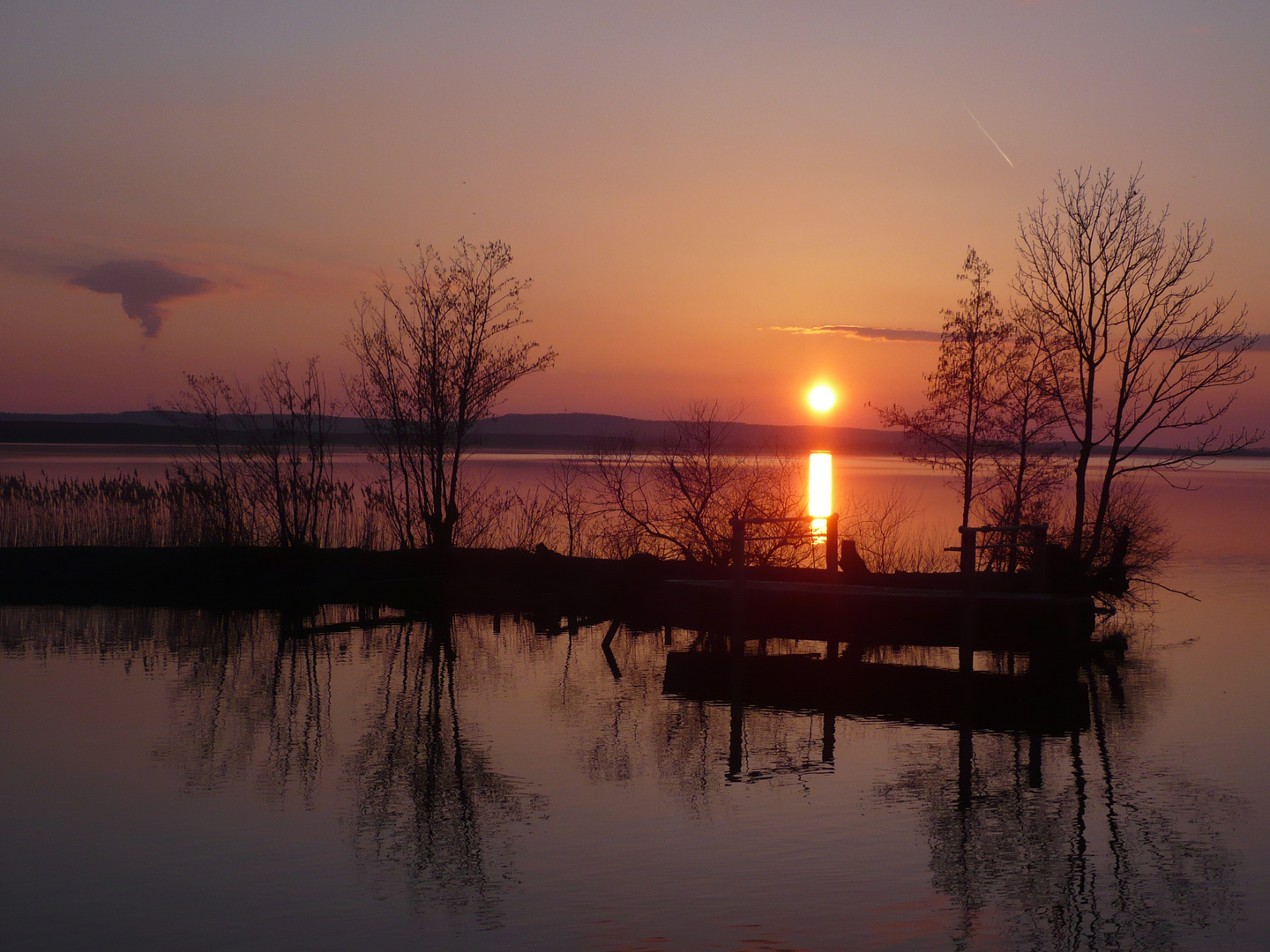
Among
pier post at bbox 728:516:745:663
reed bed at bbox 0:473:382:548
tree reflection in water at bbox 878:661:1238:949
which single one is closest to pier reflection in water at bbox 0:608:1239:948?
tree reflection in water at bbox 878:661:1238:949

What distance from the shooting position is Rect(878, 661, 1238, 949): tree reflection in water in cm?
773

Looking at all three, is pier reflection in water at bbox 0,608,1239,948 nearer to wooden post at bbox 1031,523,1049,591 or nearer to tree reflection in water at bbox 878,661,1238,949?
tree reflection in water at bbox 878,661,1238,949

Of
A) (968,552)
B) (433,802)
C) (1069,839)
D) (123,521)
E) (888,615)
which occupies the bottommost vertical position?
(433,802)

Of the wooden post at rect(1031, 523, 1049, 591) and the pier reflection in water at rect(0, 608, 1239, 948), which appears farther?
the wooden post at rect(1031, 523, 1049, 591)

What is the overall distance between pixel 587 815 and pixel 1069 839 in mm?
3907

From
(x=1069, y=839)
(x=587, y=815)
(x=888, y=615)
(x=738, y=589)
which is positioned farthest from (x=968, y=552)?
(x=587, y=815)

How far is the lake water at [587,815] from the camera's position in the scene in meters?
7.67

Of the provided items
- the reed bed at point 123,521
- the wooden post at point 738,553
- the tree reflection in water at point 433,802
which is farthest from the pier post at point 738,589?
the reed bed at point 123,521

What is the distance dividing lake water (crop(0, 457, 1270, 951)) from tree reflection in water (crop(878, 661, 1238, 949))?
3 centimetres

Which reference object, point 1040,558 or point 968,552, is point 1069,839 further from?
point 1040,558

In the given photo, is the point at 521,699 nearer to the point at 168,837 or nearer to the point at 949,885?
the point at 168,837

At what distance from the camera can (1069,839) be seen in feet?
31.0

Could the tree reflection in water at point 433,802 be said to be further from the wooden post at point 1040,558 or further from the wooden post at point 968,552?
the wooden post at point 1040,558

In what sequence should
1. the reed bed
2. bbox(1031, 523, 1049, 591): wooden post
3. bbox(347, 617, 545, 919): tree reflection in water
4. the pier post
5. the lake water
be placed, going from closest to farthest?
the lake water, bbox(347, 617, 545, 919): tree reflection in water, the pier post, bbox(1031, 523, 1049, 591): wooden post, the reed bed
